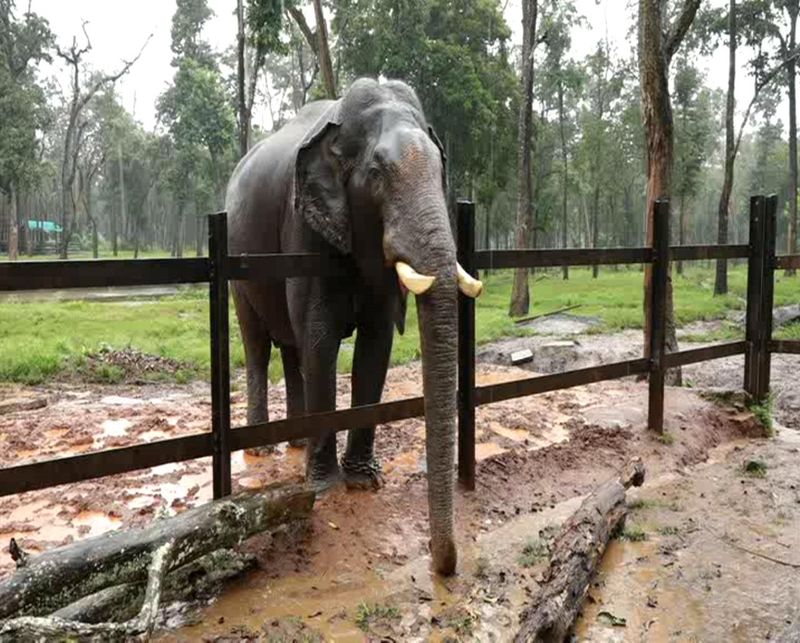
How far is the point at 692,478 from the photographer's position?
552 cm

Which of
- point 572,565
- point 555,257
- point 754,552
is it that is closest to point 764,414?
point 555,257

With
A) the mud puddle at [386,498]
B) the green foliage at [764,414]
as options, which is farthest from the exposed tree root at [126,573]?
the green foliage at [764,414]

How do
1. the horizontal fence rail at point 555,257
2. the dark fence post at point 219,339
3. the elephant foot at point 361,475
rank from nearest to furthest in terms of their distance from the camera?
the dark fence post at point 219,339
the elephant foot at point 361,475
the horizontal fence rail at point 555,257

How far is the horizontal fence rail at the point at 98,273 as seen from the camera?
317cm

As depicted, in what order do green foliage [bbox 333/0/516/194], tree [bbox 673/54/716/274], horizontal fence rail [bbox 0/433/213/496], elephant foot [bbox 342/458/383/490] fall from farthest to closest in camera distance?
tree [bbox 673/54/716/274]
green foliage [bbox 333/0/516/194]
elephant foot [bbox 342/458/383/490]
horizontal fence rail [bbox 0/433/213/496]

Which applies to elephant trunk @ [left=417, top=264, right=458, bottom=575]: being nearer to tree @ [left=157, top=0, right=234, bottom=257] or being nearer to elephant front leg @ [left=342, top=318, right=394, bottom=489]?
elephant front leg @ [left=342, top=318, right=394, bottom=489]

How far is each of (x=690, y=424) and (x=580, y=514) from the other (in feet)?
10.0

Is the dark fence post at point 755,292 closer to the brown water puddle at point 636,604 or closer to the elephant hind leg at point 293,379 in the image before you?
the brown water puddle at point 636,604

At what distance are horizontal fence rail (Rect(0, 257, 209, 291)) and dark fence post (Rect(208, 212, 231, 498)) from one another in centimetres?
8

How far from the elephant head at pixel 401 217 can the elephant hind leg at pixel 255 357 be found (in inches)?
75.8

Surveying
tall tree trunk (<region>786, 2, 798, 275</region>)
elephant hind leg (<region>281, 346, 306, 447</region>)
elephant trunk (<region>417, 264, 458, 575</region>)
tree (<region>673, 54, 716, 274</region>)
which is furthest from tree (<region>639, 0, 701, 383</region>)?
tree (<region>673, 54, 716, 274</region>)

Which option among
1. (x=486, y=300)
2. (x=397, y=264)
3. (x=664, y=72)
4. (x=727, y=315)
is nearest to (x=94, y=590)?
(x=397, y=264)

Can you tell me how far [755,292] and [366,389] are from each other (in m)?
4.27

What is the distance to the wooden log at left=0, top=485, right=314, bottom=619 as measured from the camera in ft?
9.18
